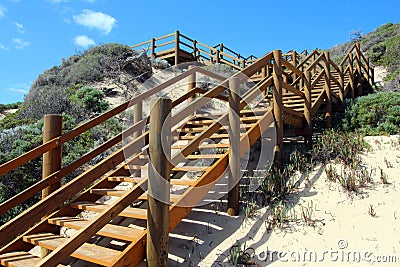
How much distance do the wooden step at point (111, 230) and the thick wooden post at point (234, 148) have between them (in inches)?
56.3

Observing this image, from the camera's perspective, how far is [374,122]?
6453 millimetres

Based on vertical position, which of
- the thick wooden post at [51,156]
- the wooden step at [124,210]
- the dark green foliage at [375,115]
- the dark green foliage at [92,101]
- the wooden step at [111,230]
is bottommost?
the wooden step at [111,230]

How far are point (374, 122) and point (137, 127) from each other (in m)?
5.03

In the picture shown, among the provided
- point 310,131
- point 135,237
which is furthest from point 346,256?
point 310,131

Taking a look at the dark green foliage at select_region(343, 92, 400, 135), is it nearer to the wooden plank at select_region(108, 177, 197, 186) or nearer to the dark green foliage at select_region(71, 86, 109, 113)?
the wooden plank at select_region(108, 177, 197, 186)

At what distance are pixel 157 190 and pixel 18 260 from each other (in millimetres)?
1601

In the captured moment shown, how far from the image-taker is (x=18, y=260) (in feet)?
9.68

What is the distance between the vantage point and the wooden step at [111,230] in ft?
9.45

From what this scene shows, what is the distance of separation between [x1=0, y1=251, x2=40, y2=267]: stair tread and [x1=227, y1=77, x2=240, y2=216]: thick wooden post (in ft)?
7.53

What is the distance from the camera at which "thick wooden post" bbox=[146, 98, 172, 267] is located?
105 inches

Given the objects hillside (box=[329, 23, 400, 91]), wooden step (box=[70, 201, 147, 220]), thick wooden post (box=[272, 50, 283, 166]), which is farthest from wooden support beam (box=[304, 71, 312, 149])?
hillside (box=[329, 23, 400, 91])

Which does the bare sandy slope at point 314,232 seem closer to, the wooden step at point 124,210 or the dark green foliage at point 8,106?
the wooden step at point 124,210
